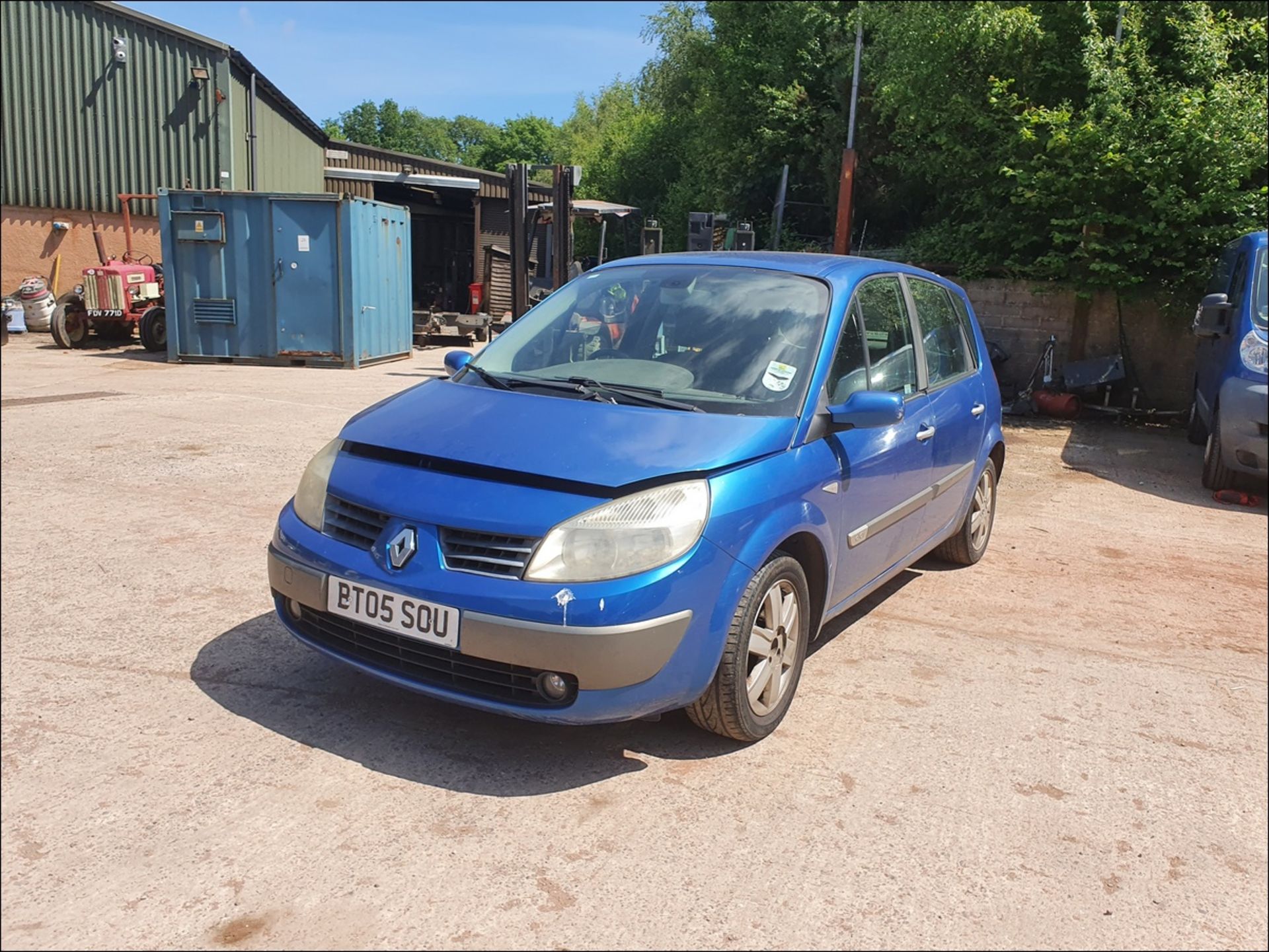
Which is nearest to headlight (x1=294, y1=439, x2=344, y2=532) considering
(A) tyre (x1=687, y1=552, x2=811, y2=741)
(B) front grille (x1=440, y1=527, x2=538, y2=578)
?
(B) front grille (x1=440, y1=527, x2=538, y2=578)

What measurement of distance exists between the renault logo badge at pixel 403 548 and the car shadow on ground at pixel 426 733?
1.94 ft

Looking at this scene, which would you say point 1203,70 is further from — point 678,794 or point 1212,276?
point 678,794

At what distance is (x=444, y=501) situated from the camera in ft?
9.89

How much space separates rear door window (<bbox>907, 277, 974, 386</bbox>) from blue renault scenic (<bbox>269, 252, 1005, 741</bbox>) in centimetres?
39

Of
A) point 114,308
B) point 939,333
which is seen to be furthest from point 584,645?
point 114,308

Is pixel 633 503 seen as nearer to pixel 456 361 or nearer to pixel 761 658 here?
pixel 761 658

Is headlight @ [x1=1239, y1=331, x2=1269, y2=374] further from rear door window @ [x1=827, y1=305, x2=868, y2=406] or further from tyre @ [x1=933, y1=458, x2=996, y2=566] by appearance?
tyre @ [x1=933, y1=458, x2=996, y2=566]

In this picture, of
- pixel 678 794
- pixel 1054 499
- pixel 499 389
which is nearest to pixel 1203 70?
pixel 1054 499

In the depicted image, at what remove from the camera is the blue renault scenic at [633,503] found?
2906 millimetres

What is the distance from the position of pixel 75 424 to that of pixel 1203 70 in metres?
12.0

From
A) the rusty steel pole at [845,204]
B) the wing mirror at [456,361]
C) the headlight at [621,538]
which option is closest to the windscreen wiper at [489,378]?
the wing mirror at [456,361]

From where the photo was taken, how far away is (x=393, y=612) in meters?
3.01

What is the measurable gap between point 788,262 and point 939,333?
1138 mm

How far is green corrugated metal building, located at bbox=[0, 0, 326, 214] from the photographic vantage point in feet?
55.1
